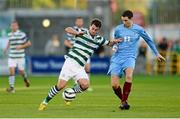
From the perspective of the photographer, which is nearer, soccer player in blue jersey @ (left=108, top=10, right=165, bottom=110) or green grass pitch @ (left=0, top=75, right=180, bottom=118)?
green grass pitch @ (left=0, top=75, right=180, bottom=118)

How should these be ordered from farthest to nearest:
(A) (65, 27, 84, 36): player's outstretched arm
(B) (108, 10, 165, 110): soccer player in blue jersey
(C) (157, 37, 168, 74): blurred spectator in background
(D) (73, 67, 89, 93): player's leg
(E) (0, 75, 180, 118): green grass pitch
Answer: (C) (157, 37, 168, 74): blurred spectator in background, (B) (108, 10, 165, 110): soccer player in blue jersey, (D) (73, 67, 89, 93): player's leg, (A) (65, 27, 84, 36): player's outstretched arm, (E) (0, 75, 180, 118): green grass pitch

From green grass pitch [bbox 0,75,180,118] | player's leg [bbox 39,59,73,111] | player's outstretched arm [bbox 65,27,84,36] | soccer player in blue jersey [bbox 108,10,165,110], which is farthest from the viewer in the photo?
soccer player in blue jersey [bbox 108,10,165,110]

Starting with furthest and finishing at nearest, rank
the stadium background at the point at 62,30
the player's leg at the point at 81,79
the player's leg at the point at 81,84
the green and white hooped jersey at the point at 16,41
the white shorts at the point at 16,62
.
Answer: the stadium background at the point at 62,30 < the white shorts at the point at 16,62 < the green and white hooped jersey at the point at 16,41 < the player's leg at the point at 81,84 < the player's leg at the point at 81,79

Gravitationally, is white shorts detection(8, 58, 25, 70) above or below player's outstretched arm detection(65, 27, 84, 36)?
below

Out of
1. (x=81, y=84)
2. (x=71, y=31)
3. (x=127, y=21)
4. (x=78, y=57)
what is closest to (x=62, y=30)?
(x=127, y=21)

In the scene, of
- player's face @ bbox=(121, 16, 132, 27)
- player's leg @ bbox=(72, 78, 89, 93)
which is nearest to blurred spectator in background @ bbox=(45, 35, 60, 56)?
player's face @ bbox=(121, 16, 132, 27)

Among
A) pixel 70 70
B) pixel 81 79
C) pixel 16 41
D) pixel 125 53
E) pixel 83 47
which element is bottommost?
pixel 81 79

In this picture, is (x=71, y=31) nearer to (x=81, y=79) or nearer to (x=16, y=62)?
(x=81, y=79)

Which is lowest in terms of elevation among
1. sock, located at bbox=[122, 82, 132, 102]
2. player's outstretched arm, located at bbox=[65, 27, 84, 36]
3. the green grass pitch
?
the green grass pitch

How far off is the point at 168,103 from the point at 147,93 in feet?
17.1

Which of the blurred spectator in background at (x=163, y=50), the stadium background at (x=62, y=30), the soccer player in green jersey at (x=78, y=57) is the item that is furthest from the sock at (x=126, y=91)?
the blurred spectator in background at (x=163, y=50)

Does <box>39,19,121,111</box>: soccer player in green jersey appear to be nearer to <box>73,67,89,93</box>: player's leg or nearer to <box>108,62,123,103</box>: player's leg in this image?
<box>73,67,89,93</box>: player's leg

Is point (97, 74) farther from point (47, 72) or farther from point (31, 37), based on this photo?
point (31, 37)

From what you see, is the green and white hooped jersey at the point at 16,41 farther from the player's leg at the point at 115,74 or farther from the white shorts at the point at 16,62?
the player's leg at the point at 115,74
